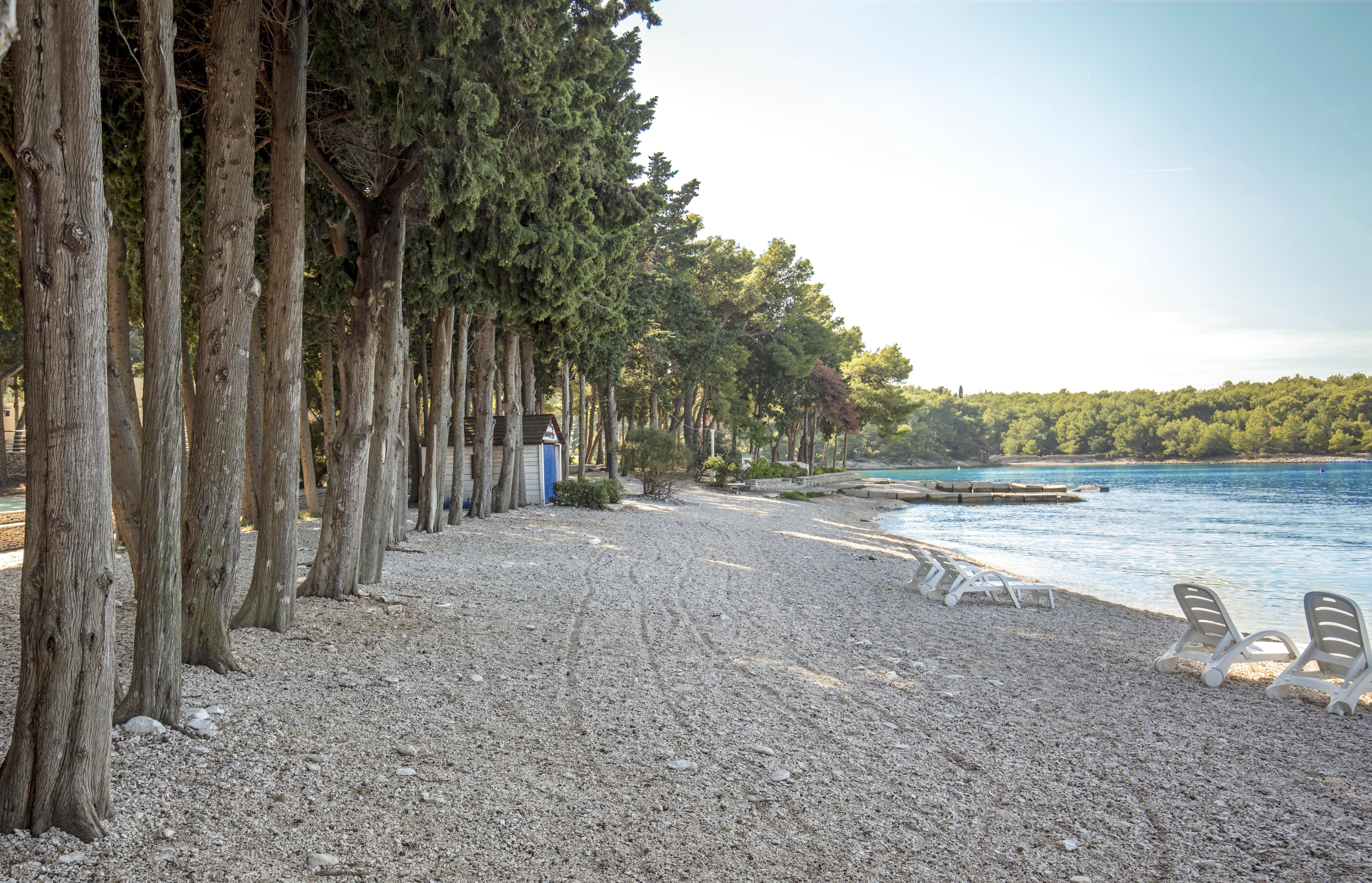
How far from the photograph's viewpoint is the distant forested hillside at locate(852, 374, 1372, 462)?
87750mm

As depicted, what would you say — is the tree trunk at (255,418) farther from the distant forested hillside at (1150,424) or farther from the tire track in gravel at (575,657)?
the distant forested hillside at (1150,424)

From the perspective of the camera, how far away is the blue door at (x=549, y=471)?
21.3 meters

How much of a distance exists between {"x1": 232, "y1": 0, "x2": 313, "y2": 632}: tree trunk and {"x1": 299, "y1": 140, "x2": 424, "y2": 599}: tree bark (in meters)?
1.18

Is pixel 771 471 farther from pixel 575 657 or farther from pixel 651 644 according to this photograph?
pixel 575 657

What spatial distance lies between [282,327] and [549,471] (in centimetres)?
1578

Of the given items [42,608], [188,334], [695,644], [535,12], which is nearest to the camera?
[42,608]

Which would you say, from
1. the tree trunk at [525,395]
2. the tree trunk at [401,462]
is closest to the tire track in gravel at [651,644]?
the tree trunk at [401,462]

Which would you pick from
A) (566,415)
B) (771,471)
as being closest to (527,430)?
(566,415)

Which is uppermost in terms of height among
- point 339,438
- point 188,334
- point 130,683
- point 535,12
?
point 535,12

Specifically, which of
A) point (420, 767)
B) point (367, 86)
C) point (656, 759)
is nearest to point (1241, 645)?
point (656, 759)

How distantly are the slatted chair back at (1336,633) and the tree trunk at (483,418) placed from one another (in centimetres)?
1429

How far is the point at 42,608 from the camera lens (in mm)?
3002

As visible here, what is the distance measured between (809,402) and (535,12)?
42.2 metres

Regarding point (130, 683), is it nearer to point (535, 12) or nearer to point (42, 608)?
point (42, 608)
